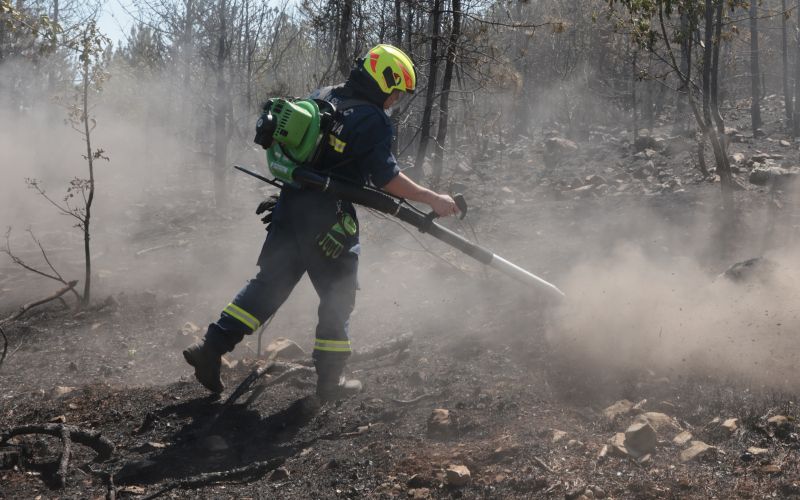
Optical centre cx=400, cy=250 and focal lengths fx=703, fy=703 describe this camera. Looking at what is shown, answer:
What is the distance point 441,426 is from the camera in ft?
11.6

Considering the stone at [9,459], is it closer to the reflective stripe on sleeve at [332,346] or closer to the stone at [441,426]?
the reflective stripe on sleeve at [332,346]

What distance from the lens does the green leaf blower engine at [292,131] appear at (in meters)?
Answer: 3.69

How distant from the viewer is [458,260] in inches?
296

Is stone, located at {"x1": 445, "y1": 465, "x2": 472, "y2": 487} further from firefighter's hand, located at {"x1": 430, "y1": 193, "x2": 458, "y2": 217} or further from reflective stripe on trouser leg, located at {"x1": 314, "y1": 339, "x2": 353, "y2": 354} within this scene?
firefighter's hand, located at {"x1": 430, "y1": 193, "x2": 458, "y2": 217}

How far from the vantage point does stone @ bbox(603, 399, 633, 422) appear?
353 cm

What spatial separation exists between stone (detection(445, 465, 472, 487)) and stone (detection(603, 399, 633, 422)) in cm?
96

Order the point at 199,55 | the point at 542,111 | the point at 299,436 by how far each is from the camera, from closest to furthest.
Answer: the point at 299,436
the point at 199,55
the point at 542,111

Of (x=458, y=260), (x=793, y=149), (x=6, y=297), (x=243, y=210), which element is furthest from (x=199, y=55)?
(x=793, y=149)

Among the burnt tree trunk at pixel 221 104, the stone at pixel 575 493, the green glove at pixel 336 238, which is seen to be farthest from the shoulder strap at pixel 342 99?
the burnt tree trunk at pixel 221 104

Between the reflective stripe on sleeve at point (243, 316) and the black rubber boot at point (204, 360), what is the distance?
0.24 meters

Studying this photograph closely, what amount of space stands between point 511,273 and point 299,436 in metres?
1.80

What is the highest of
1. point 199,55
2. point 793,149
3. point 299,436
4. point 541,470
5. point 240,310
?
point 199,55

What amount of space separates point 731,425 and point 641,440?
47 centimetres

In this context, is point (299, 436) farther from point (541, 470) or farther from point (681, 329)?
point (681, 329)
